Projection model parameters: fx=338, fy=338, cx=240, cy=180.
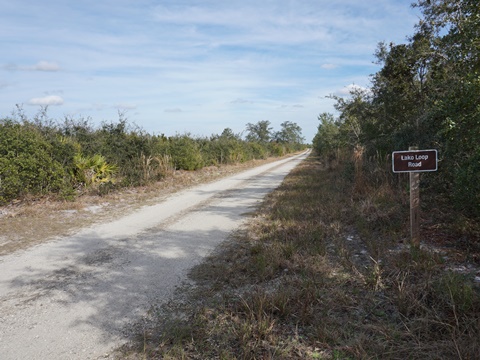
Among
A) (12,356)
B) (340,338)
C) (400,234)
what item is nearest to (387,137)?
(400,234)

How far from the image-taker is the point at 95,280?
448 centimetres

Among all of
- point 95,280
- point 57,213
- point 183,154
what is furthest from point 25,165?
point 183,154

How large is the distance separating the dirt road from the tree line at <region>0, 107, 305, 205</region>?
3.36m

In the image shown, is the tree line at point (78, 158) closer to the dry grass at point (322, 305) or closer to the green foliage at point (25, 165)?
the green foliage at point (25, 165)

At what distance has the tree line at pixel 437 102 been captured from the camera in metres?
5.04

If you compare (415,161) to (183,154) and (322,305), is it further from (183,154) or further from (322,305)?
(183,154)

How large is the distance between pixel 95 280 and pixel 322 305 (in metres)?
2.93

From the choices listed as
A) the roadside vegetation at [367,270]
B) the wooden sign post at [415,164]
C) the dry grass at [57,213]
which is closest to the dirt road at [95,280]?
the roadside vegetation at [367,270]

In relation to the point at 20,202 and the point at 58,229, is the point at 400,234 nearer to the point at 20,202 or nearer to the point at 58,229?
the point at 58,229

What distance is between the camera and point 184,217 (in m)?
8.27

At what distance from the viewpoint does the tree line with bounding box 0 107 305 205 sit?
29.9ft

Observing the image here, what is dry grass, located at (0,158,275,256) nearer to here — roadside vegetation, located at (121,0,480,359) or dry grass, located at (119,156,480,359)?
roadside vegetation, located at (121,0,480,359)

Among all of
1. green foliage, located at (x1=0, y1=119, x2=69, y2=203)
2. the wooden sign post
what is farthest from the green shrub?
the wooden sign post

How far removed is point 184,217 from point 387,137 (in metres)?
6.32
